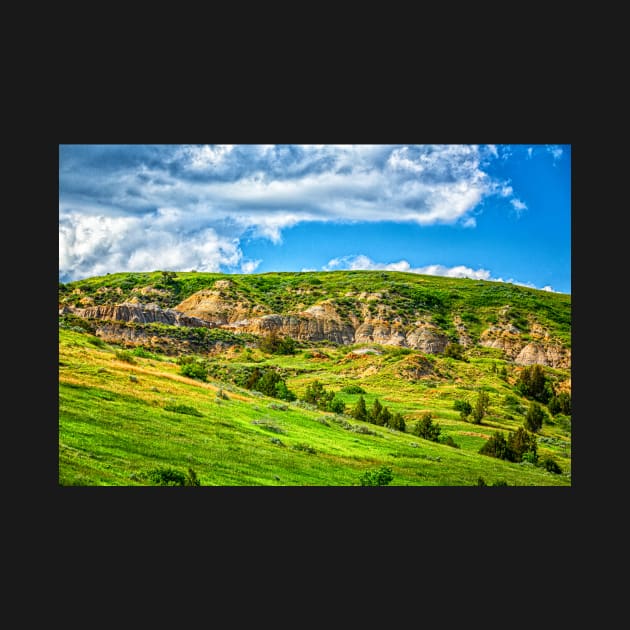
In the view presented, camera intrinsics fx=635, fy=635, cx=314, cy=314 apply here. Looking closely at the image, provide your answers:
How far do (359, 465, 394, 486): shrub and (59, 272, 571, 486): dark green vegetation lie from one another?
0.04m

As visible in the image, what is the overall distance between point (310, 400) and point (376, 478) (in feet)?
14.5

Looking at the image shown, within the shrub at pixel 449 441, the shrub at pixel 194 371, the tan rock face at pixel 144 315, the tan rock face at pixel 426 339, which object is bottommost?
the shrub at pixel 449 441

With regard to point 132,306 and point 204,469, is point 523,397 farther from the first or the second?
point 132,306

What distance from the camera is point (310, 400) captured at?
812 inches

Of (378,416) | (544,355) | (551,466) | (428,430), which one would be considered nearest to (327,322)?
(378,416)

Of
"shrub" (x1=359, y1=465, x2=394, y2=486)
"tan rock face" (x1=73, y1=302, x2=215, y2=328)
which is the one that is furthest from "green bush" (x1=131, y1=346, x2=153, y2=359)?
"shrub" (x1=359, y1=465, x2=394, y2=486)

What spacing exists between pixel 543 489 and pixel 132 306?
47.3 ft

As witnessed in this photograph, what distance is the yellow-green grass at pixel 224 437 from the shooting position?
15.9 m

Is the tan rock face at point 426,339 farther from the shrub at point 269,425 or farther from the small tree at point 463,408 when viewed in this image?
the shrub at point 269,425

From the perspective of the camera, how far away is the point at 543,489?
56.3 feet

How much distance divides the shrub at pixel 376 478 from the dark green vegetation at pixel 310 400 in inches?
1.5

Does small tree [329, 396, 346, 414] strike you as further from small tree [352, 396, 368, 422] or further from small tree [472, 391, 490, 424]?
small tree [472, 391, 490, 424]

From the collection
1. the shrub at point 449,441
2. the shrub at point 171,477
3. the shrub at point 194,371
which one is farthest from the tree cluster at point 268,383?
the shrub at point 171,477

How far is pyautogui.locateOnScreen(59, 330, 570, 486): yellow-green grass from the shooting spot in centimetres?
1588
